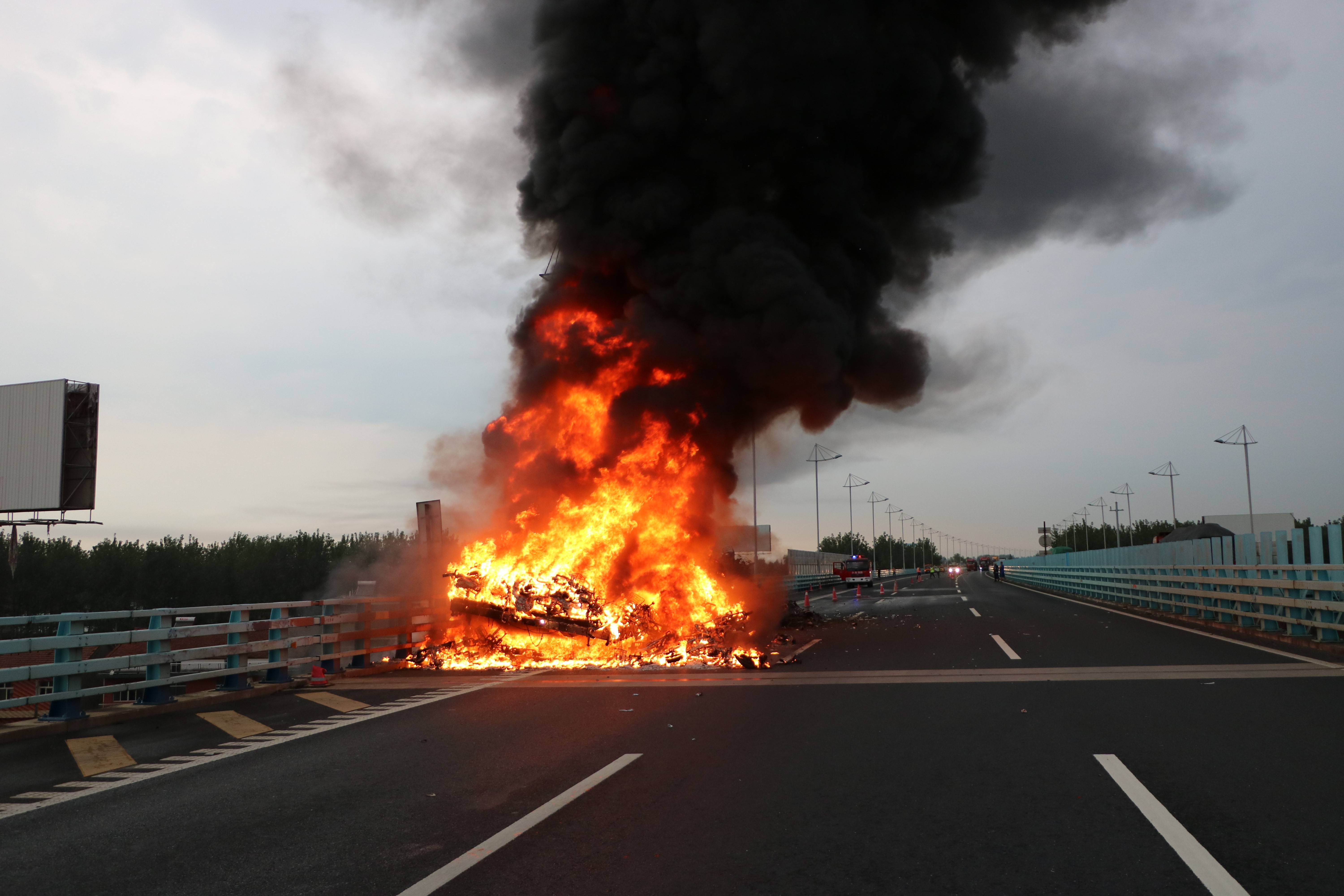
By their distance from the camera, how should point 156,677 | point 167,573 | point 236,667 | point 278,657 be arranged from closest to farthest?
1. point 156,677
2. point 236,667
3. point 278,657
4. point 167,573

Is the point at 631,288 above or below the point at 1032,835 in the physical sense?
→ above

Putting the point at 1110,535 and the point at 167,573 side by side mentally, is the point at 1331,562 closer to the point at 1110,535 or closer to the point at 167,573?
the point at 167,573

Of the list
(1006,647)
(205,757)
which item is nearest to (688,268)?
(1006,647)

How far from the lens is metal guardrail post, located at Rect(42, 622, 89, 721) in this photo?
934 centimetres

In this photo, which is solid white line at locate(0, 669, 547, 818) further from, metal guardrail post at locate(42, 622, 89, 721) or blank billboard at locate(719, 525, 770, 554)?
blank billboard at locate(719, 525, 770, 554)

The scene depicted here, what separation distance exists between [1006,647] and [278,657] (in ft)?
36.9

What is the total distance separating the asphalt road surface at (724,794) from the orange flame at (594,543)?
5057mm

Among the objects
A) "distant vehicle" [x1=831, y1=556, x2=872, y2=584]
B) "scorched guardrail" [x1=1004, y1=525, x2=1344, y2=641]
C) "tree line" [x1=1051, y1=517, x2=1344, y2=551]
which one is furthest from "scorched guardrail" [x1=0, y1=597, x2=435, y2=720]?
"tree line" [x1=1051, y1=517, x2=1344, y2=551]

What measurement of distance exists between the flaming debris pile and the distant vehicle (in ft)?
125

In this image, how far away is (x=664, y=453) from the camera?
20.3 m

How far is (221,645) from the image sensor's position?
13.4 meters

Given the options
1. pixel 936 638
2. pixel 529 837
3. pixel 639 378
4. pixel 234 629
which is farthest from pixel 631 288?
pixel 529 837

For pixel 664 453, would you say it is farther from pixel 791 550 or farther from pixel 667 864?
pixel 791 550

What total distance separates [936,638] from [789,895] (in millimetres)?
14617
